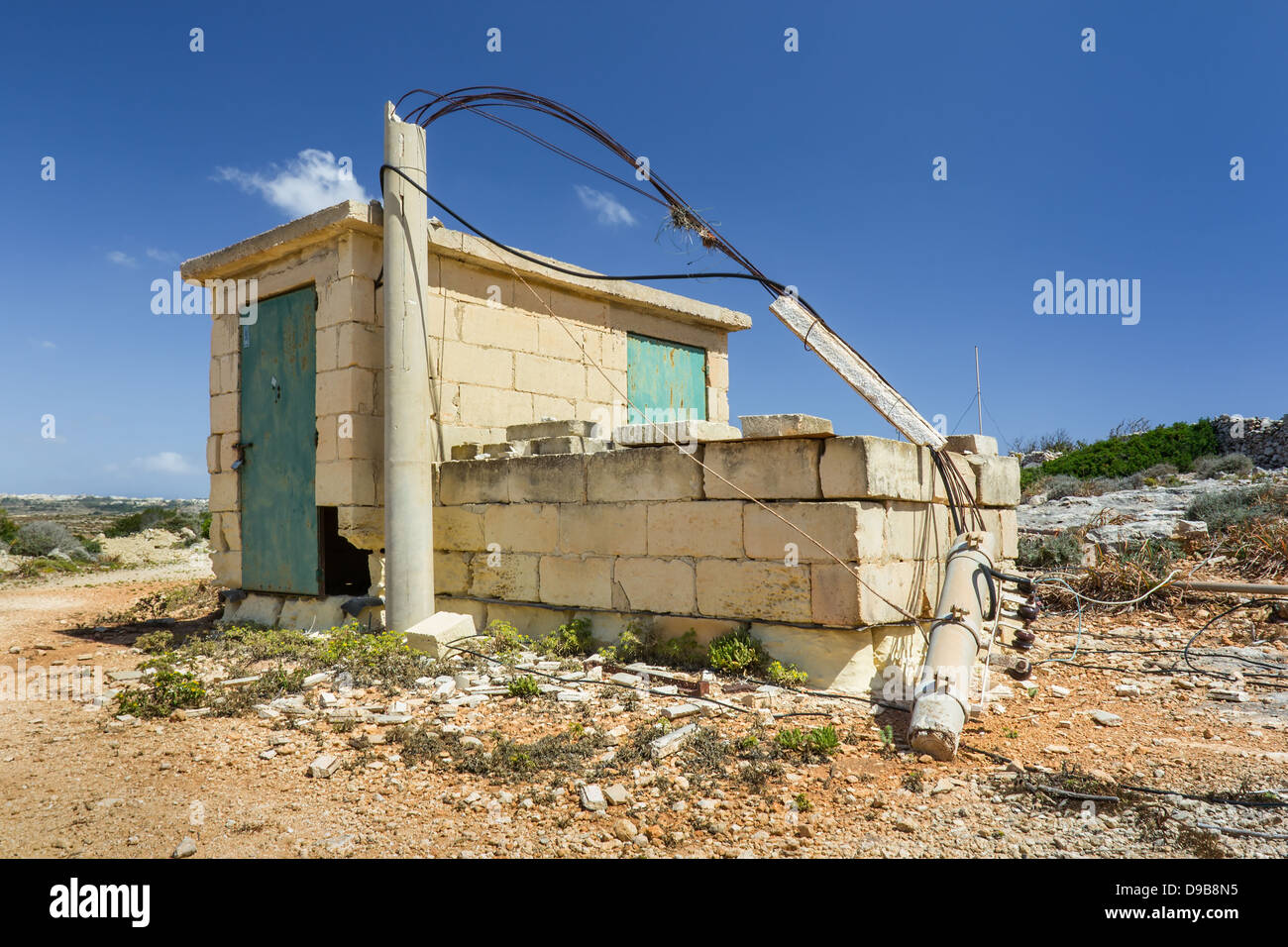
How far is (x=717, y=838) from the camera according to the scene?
324 cm

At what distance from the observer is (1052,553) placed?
10.1 meters

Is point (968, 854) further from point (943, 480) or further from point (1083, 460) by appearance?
point (1083, 460)

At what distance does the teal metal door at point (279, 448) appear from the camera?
8102 millimetres

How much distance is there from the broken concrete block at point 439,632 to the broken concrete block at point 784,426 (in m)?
2.96

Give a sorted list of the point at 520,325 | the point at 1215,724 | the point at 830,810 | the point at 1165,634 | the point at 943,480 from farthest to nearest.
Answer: the point at 520,325 < the point at 1165,634 < the point at 943,480 < the point at 1215,724 < the point at 830,810

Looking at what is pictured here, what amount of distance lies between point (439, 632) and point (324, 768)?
2758mm

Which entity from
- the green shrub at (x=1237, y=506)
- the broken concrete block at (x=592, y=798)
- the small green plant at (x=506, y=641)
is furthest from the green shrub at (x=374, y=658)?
the green shrub at (x=1237, y=506)

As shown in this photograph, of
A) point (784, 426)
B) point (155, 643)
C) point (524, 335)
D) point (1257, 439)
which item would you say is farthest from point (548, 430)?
point (1257, 439)

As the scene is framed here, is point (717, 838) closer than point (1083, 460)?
Yes

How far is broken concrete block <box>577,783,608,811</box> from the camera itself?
11.6 ft

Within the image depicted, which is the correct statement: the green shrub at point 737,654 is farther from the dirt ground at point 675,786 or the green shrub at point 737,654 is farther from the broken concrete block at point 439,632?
the broken concrete block at point 439,632

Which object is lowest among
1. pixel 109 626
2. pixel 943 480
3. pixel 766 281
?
pixel 109 626

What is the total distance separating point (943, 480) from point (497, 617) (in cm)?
406
